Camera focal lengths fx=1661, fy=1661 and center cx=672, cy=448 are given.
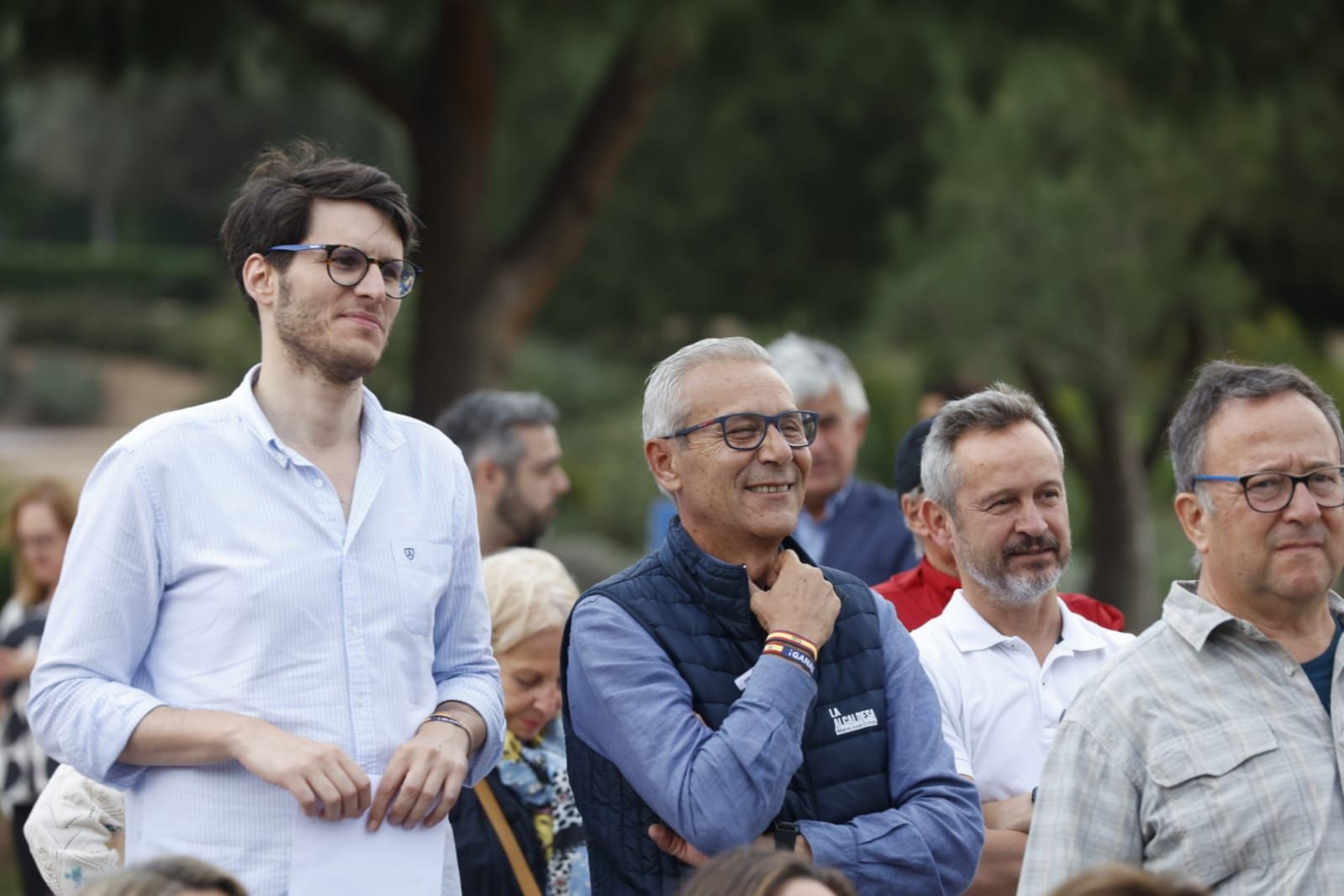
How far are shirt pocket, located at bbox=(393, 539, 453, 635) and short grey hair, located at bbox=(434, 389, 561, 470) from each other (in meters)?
2.00

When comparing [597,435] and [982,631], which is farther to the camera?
[597,435]

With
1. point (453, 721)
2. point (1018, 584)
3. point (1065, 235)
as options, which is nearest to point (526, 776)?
point (453, 721)

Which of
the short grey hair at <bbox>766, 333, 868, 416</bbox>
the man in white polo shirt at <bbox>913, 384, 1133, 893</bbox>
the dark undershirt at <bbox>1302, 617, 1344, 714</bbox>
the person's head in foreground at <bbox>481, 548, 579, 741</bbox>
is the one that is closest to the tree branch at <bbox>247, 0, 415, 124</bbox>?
the short grey hair at <bbox>766, 333, 868, 416</bbox>

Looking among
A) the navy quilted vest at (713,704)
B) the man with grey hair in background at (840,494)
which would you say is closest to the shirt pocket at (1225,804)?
the navy quilted vest at (713,704)

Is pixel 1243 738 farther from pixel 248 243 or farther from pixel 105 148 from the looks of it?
pixel 105 148

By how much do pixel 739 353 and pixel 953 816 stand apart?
89cm

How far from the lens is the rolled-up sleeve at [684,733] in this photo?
8.49 feet

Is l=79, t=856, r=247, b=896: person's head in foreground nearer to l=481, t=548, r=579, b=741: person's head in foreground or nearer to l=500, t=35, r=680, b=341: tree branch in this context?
l=481, t=548, r=579, b=741: person's head in foreground

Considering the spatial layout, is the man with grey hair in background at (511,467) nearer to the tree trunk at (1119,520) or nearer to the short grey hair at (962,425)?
the short grey hair at (962,425)

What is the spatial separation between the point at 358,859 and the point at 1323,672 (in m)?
1.55

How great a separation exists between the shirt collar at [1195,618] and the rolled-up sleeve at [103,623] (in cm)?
160

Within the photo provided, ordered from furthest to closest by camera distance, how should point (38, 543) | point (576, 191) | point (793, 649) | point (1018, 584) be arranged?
1. point (576, 191)
2. point (38, 543)
3. point (1018, 584)
4. point (793, 649)

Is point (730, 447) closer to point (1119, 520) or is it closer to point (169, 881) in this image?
point (169, 881)

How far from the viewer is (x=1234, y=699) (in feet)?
8.31
